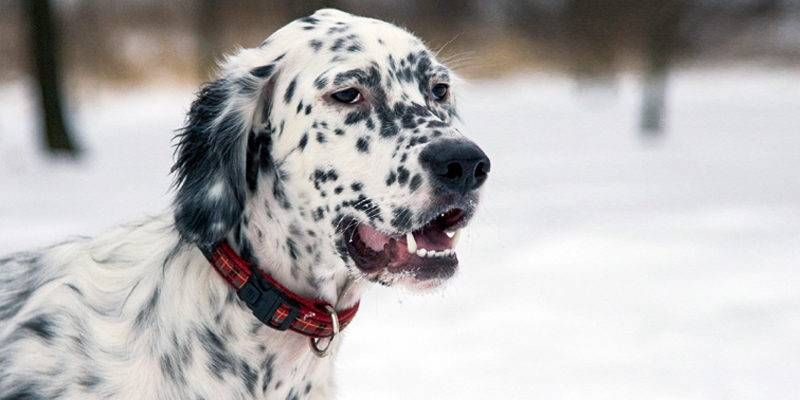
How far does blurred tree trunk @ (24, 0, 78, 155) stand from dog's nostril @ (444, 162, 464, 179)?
1079 centimetres

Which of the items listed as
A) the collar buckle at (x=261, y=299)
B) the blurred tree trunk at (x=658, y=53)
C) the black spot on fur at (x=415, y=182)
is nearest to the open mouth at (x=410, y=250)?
the black spot on fur at (x=415, y=182)

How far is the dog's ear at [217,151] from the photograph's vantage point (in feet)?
8.14

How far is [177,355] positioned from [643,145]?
13.4 metres

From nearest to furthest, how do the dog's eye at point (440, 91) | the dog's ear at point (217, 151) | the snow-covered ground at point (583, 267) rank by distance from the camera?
the dog's ear at point (217, 151) < the dog's eye at point (440, 91) < the snow-covered ground at point (583, 267)

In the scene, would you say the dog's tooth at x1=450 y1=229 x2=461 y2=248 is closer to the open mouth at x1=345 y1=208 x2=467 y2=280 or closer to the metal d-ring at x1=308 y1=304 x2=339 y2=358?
the open mouth at x1=345 y1=208 x2=467 y2=280

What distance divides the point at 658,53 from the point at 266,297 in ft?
47.4

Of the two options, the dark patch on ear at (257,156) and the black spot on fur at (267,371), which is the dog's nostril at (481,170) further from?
the black spot on fur at (267,371)

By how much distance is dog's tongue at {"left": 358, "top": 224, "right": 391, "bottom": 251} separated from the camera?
8.32ft

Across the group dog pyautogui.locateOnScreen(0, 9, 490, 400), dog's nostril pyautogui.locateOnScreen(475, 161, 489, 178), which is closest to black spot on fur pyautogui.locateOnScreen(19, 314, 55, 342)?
dog pyautogui.locateOnScreen(0, 9, 490, 400)

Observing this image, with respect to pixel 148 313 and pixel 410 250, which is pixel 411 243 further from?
pixel 148 313

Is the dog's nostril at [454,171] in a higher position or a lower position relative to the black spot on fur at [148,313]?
higher

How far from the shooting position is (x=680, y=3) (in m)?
16.0

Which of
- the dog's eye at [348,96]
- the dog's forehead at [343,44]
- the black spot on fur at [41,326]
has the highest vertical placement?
the dog's forehead at [343,44]

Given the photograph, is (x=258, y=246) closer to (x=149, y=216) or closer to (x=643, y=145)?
(x=149, y=216)
